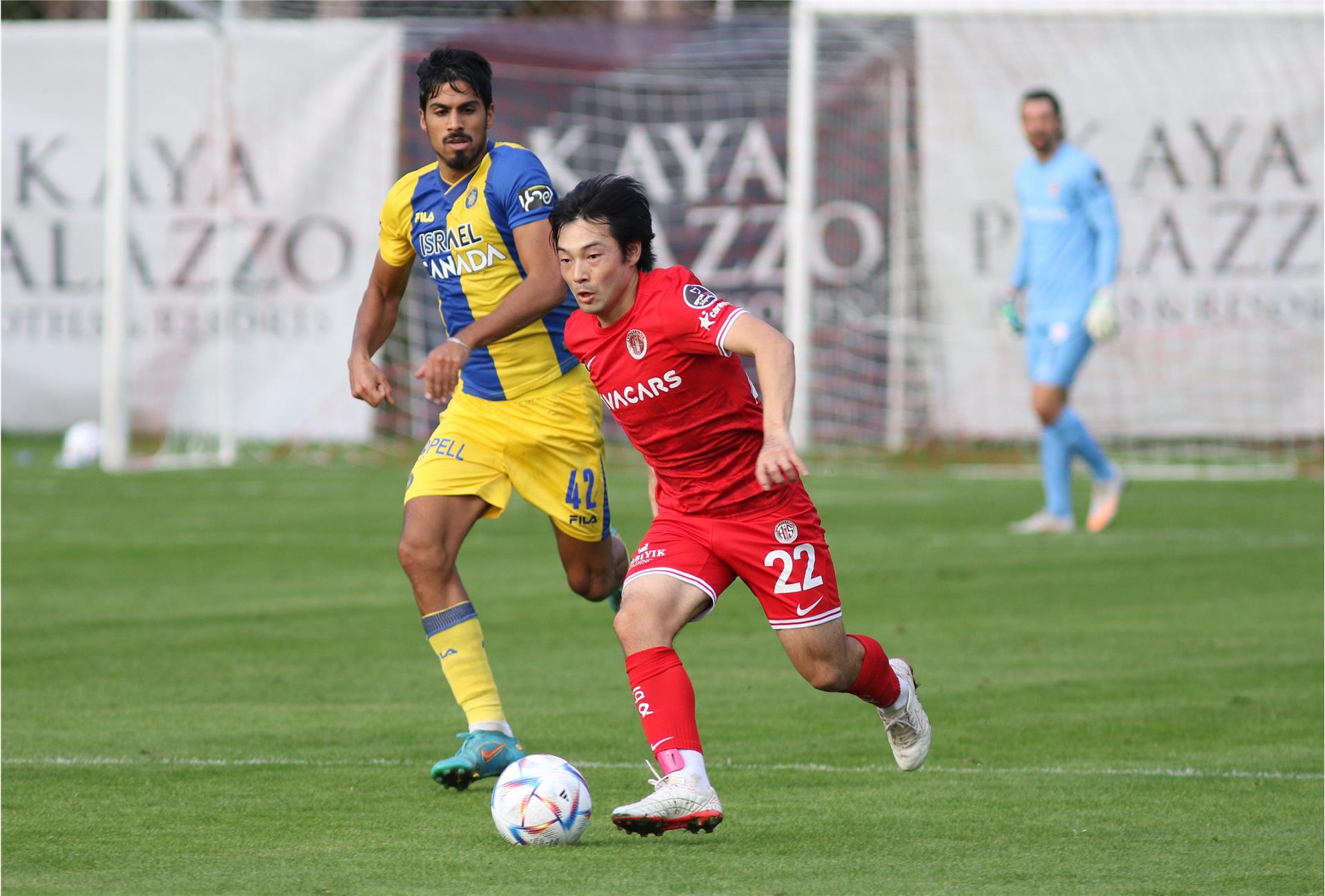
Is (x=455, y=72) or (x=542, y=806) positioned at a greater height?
(x=455, y=72)

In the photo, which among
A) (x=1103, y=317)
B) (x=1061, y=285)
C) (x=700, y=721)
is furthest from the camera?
(x=1061, y=285)

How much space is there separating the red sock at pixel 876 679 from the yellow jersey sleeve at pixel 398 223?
208cm

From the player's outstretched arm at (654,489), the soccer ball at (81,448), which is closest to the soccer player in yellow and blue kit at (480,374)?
A: the player's outstretched arm at (654,489)

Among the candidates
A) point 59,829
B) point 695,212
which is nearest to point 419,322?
point 695,212

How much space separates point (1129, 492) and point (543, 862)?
1258cm

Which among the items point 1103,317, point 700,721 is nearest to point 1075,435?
point 1103,317

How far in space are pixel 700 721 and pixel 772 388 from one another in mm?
2364

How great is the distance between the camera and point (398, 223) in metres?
6.47

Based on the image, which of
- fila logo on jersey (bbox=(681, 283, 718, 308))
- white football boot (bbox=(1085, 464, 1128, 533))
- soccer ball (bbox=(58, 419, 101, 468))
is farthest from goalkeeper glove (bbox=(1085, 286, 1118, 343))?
soccer ball (bbox=(58, 419, 101, 468))

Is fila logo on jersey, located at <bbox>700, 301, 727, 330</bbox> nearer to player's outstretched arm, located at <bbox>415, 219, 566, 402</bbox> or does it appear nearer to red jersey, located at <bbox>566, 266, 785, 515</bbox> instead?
red jersey, located at <bbox>566, 266, 785, 515</bbox>

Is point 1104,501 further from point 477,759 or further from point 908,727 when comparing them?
point 477,759

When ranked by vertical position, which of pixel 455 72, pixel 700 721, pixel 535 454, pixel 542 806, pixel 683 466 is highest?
pixel 455 72

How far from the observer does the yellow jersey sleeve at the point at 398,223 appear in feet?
21.2

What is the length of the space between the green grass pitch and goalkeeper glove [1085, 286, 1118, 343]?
1.42 m
